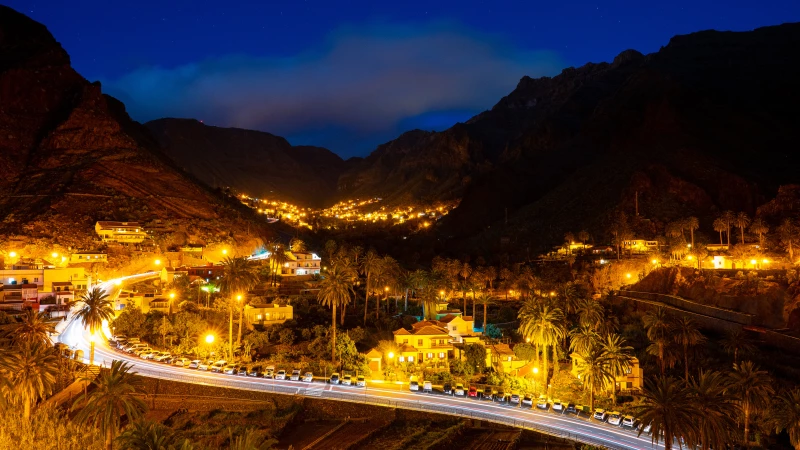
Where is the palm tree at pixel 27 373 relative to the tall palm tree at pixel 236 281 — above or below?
below

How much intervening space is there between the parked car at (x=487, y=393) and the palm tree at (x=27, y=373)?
103 ft

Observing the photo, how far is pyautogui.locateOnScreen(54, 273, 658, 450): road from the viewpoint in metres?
37.4

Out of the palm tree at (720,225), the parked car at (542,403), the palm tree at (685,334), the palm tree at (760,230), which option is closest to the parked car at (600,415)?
the parked car at (542,403)

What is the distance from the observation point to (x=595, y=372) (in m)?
43.2

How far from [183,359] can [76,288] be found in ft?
82.2

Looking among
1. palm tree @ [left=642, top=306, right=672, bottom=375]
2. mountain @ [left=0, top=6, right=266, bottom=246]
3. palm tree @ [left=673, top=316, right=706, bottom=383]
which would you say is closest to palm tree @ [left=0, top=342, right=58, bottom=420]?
mountain @ [left=0, top=6, right=266, bottom=246]

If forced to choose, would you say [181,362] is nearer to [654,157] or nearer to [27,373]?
[27,373]

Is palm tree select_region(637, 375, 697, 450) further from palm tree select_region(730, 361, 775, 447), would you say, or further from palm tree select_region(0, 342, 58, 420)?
palm tree select_region(0, 342, 58, 420)

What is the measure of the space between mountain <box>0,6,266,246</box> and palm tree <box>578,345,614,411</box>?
64.6 metres

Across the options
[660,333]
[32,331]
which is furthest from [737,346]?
[32,331]

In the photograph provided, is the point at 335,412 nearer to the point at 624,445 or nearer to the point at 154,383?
the point at 154,383

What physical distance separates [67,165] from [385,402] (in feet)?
271

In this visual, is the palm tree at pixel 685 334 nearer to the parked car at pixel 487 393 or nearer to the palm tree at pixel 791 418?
the palm tree at pixel 791 418

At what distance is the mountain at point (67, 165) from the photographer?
8388 centimetres
